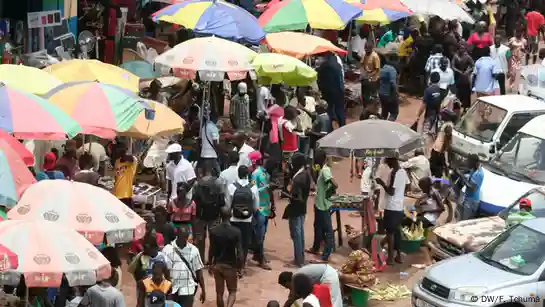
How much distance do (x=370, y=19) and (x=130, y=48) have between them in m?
5.07

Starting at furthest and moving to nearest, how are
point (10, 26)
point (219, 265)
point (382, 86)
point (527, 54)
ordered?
point (527, 54), point (382, 86), point (10, 26), point (219, 265)

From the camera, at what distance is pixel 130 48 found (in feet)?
81.6

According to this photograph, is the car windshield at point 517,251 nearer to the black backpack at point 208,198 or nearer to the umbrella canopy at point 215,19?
the black backpack at point 208,198

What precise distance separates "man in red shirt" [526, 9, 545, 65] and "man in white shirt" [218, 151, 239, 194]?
17.1 metres

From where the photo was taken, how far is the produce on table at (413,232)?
18000 millimetres

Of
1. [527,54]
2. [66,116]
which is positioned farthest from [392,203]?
[527,54]

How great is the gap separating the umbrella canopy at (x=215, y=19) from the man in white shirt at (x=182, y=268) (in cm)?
800

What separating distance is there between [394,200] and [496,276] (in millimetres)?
2983

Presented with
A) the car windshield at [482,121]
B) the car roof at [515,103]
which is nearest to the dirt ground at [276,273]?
the car windshield at [482,121]

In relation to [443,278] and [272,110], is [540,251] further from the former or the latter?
[272,110]

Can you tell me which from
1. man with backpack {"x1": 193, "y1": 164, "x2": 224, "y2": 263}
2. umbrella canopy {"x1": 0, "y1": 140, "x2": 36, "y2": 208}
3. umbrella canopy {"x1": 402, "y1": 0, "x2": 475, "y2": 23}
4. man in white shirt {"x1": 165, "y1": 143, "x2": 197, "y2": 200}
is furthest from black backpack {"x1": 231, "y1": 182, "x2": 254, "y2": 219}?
umbrella canopy {"x1": 402, "y1": 0, "x2": 475, "y2": 23}

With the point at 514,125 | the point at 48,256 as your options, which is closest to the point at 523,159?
the point at 514,125

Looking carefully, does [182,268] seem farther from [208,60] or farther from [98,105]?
[208,60]

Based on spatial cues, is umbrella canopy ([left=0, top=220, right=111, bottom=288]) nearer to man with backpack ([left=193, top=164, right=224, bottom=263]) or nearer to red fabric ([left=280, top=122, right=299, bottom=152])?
man with backpack ([left=193, top=164, right=224, bottom=263])
